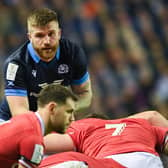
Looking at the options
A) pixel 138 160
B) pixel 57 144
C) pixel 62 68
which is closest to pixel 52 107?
pixel 138 160

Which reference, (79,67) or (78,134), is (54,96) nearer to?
(78,134)

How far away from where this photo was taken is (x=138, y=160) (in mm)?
4801

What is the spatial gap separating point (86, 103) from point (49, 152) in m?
0.63

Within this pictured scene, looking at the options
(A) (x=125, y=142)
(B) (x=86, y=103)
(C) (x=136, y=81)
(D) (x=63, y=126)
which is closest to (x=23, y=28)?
(C) (x=136, y=81)

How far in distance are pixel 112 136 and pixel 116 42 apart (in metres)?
4.46

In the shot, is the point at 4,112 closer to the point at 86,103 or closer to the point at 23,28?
the point at 86,103

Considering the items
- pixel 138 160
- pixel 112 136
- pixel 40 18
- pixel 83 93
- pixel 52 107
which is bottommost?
pixel 138 160

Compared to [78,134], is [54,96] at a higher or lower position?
higher

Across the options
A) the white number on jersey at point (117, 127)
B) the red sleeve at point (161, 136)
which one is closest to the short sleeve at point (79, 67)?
the white number on jersey at point (117, 127)

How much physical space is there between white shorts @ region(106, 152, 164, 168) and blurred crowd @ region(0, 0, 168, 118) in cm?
377

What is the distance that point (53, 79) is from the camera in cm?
529

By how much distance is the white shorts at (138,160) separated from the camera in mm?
4785

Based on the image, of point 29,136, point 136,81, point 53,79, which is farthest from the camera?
point 136,81

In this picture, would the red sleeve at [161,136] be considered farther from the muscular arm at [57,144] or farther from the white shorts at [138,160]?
the muscular arm at [57,144]
